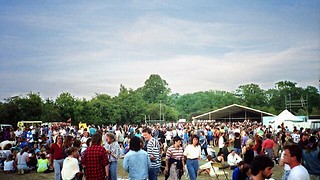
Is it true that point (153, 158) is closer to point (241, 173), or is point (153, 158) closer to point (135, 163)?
point (135, 163)

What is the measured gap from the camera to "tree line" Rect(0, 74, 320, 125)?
4931cm

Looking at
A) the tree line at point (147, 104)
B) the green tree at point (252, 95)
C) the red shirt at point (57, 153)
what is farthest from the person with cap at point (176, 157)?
the green tree at point (252, 95)

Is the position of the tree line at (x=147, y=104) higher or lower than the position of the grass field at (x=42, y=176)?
higher

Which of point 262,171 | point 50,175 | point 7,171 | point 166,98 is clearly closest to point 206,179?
point 50,175

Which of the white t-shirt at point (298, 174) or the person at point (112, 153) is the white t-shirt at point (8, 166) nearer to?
the person at point (112, 153)

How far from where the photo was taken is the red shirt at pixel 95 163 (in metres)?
7.38

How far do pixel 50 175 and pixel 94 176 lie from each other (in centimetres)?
882

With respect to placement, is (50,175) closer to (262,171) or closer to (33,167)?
(33,167)

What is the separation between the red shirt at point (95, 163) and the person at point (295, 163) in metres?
4.06

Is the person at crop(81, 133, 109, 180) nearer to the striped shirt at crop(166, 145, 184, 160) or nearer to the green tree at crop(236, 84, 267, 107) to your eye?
the striped shirt at crop(166, 145, 184, 160)

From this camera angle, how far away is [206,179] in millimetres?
13656

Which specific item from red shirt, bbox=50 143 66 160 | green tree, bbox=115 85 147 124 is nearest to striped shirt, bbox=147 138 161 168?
red shirt, bbox=50 143 66 160

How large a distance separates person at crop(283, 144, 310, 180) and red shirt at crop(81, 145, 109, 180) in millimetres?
4065

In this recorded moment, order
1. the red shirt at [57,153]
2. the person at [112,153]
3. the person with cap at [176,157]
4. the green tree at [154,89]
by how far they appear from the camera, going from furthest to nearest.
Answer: the green tree at [154,89], the red shirt at [57,153], the person with cap at [176,157], the person at [112,153]
